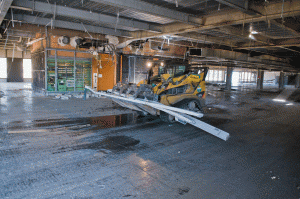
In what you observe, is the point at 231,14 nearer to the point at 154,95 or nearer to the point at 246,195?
the point at 154,95

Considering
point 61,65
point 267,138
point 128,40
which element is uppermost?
point 128,40

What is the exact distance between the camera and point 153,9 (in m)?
7.03

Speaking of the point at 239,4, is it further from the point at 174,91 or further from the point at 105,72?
the point at 105,72

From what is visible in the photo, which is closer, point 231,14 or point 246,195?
point 246,195

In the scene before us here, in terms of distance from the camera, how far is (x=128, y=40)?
12.4m

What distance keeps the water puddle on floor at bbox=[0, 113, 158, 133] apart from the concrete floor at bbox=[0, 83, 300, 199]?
0.03 m

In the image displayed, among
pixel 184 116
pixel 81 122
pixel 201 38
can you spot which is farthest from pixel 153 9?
pixel 201 38

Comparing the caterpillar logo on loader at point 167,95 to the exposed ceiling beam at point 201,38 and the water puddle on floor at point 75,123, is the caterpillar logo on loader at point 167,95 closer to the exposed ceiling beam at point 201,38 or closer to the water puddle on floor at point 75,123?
the water puddle on floor at point 75,123

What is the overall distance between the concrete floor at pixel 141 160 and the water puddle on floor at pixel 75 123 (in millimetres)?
30

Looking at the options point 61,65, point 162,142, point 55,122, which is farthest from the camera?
point 61,65

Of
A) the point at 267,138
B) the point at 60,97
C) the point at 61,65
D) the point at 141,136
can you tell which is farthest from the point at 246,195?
the point at 61,65

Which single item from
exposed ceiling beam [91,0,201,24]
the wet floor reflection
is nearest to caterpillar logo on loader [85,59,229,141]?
the wet floor reflection

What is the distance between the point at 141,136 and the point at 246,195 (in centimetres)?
333

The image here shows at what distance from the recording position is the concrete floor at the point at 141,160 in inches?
130
